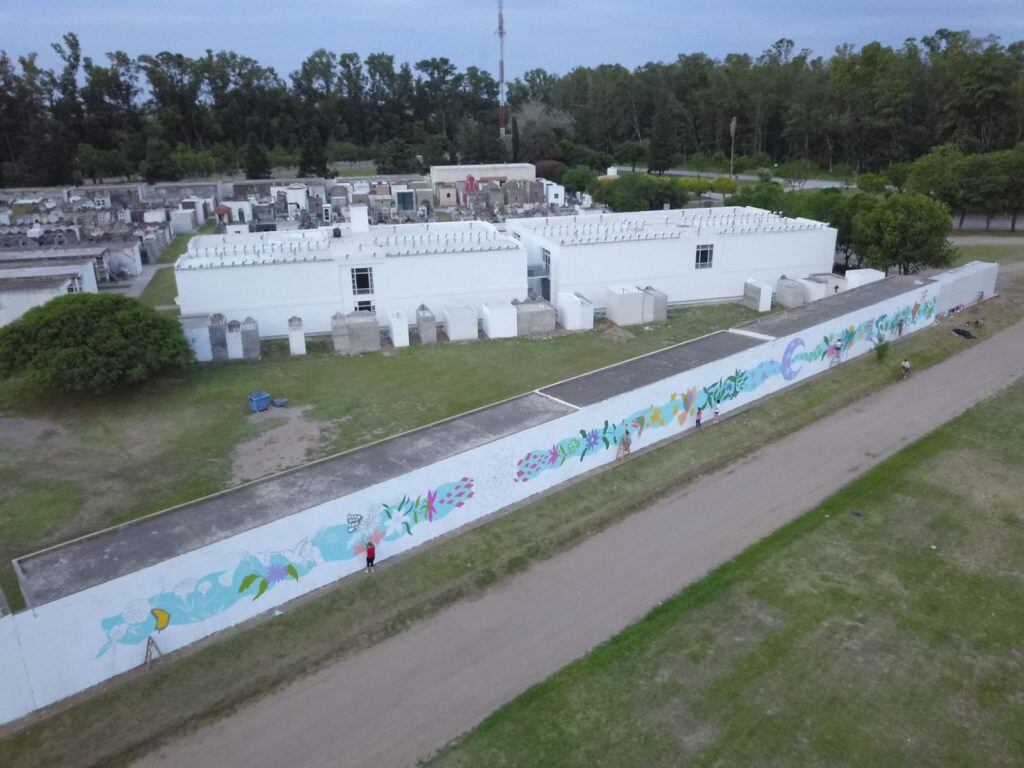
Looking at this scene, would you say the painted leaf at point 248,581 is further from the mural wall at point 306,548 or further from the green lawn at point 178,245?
the green lawn at point 178,245

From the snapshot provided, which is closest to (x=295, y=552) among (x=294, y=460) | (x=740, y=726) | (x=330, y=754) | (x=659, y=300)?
(x=330, y=754)

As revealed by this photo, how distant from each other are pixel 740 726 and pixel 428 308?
20832mm

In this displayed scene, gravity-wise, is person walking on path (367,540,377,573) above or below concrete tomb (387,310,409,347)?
below

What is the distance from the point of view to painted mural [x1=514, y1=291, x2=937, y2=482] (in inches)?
630

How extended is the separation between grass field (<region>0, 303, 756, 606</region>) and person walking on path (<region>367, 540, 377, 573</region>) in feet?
17.9

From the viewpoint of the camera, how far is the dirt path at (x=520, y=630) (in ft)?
32.7

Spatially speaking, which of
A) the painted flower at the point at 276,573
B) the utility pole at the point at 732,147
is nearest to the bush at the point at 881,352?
the painted flower at the point at 276,573

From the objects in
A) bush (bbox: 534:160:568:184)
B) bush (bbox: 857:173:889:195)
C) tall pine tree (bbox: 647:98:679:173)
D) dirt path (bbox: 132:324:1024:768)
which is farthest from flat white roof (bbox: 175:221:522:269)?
tall pine tree (bbox: 647:98:679:173)

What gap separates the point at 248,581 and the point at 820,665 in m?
9.05

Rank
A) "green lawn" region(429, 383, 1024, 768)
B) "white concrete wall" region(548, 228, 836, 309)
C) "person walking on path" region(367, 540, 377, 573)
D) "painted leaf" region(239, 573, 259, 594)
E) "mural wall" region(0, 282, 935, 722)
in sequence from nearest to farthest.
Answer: "green lawn" region(429, 383, 1024, 768), "mural wall" region(0, 282, 935, 722), "painted leaf" region(239, 573, 259, 594), "person walking on path" region(367, 540, 377, 573), "white concrete wall" region(548, 228, 836, 309)

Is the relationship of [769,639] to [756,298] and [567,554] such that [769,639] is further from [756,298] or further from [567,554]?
[756,298]

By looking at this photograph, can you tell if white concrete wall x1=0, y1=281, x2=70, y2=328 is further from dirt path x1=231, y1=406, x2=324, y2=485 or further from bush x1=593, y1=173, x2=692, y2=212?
bush x1=593, y1=173, x2=692, y2=212

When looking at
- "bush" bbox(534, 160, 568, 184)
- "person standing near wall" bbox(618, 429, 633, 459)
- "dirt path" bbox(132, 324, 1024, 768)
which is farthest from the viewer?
"bush" bbox(534, 160, 568, 184)

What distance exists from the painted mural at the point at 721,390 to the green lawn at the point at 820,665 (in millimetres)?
4226
